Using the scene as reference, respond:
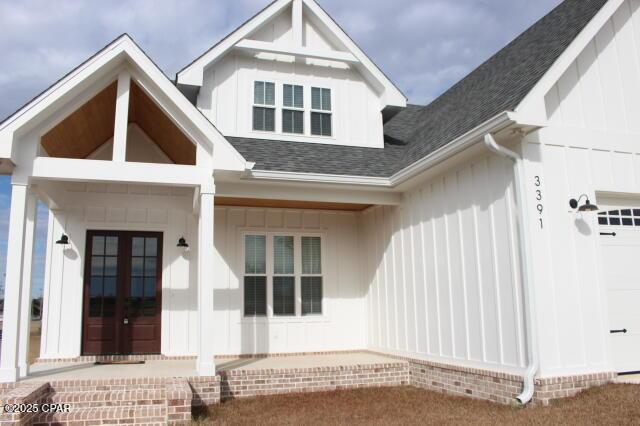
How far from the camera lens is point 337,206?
36.6ft

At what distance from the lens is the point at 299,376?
8305 millimetres

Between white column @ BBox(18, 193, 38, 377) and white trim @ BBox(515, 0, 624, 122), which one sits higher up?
white trim @ BBox(515, 0, 624, 122)

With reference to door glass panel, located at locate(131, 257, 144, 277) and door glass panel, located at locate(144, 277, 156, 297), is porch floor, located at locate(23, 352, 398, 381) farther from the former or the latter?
door glass panel, located at locate(131, 257, 144, 277)

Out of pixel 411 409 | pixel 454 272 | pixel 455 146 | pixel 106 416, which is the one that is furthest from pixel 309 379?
pixel 455 146

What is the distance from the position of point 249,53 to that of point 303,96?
1460 mm

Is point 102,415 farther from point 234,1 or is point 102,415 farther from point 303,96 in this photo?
point 234,1

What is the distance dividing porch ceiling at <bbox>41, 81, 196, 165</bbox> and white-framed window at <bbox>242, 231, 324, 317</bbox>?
2.47 m

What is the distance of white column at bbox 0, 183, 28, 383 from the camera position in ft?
22.0

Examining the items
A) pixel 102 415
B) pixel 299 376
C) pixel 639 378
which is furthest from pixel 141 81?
pixel 639 378

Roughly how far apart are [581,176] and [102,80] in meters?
7.06

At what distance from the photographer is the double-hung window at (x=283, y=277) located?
10781mm

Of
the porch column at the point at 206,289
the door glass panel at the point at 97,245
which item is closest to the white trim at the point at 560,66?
the porch column at the point at 206,289

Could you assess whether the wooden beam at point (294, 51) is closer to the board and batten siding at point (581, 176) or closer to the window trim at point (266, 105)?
the window trim at point (266, 105)

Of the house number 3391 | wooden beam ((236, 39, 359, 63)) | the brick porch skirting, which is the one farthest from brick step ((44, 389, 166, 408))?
wooden beam ((236, 39, 359, 63))
